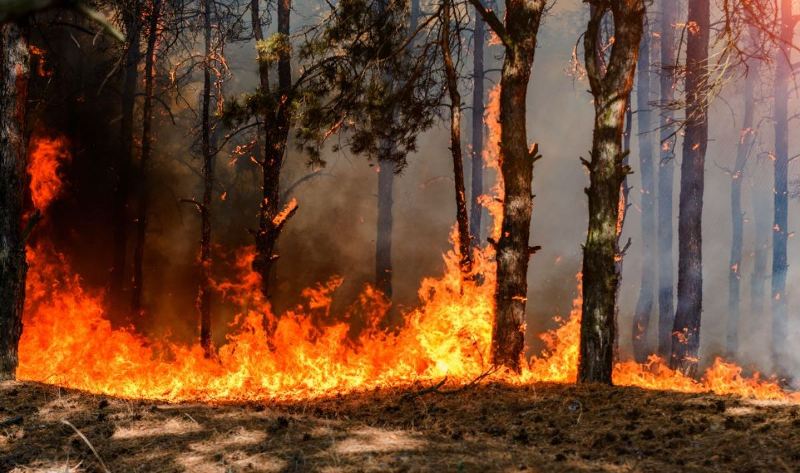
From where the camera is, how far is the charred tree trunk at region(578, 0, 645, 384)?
886cm

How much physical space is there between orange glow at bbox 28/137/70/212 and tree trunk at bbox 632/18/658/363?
1791cm

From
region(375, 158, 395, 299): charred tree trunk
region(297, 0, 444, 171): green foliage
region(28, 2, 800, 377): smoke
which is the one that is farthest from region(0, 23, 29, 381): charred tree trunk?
region(375, 158, 395, 299): charred tree trunk

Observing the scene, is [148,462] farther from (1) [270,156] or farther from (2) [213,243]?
(2) [213,243]

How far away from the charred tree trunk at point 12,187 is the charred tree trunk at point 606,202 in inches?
311

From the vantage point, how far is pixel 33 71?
19.3 metres

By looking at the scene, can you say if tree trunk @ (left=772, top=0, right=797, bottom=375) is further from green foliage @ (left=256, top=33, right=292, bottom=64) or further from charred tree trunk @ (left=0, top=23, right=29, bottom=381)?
charred tree trunk @ (left=0, top=23, right=29, bottom=381)

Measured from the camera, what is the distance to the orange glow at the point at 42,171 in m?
17.6

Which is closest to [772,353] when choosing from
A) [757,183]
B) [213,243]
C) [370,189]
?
[757,183]

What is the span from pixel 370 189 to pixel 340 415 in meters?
22.2

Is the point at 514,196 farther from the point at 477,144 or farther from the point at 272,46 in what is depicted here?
the point at 477,144

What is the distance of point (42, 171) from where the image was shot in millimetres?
17969

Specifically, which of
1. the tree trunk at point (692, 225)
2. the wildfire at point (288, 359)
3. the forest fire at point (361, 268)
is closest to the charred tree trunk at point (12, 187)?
the forest fire at point (361, 268)

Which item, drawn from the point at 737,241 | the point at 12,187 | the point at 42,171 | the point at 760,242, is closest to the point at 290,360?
the point at 12,187

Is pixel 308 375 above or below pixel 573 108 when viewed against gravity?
below
